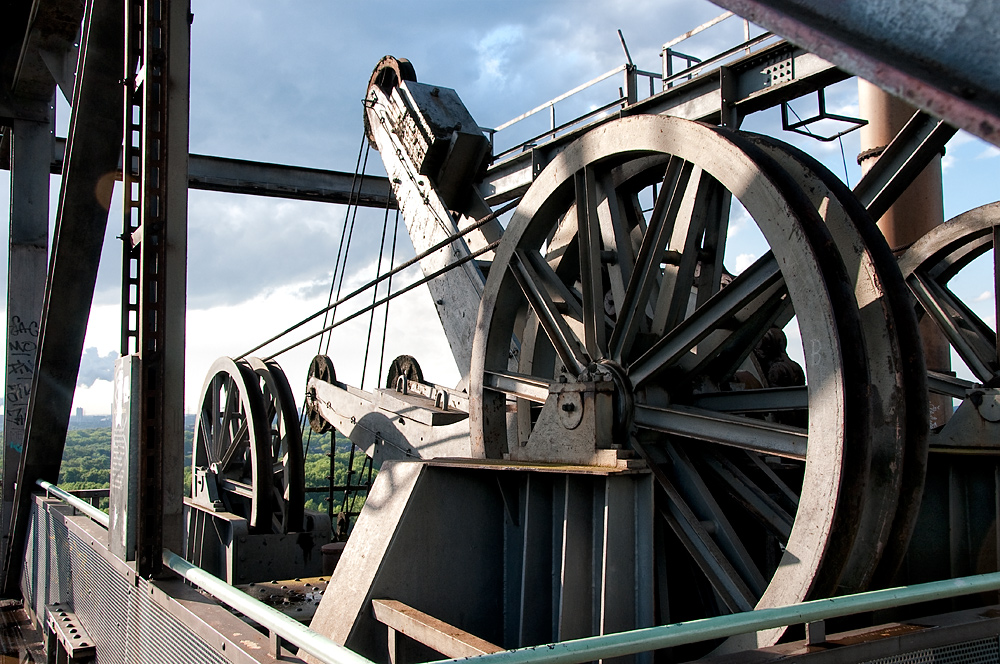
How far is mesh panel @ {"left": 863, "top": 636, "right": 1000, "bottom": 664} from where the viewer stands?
116 inches

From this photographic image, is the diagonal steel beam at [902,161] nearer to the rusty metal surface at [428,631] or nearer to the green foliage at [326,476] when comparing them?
the rusty metal surface at [428,631]

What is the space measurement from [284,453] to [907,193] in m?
9.60

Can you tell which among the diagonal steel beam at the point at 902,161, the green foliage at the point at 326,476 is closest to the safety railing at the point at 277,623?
the diagonal steel beam at the point at 902,161

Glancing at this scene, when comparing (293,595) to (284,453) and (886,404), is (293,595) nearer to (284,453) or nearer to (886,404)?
(284,453)

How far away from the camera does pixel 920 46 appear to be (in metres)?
1.24

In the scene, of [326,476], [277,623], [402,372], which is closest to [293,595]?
[402,372]

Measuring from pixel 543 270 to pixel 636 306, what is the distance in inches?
42.4

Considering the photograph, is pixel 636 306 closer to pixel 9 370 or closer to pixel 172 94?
pixel 172 94

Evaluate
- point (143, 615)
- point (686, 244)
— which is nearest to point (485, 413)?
point (686, 244)

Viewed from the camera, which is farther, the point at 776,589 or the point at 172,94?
the point at 172,94

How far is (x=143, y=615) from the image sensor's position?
420 cm

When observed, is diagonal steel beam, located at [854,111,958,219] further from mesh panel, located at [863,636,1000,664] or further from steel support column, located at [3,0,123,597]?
steel support column, located at [3,0,123,597]

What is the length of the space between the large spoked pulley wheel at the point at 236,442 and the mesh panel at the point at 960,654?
731 cm

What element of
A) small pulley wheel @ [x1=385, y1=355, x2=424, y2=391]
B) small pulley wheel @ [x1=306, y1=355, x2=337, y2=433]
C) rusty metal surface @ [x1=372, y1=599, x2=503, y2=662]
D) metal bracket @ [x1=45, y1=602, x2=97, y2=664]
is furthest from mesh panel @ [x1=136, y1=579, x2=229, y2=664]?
small pulley wheel @ [x1=306, y1=355, x2=337, y2=433]
